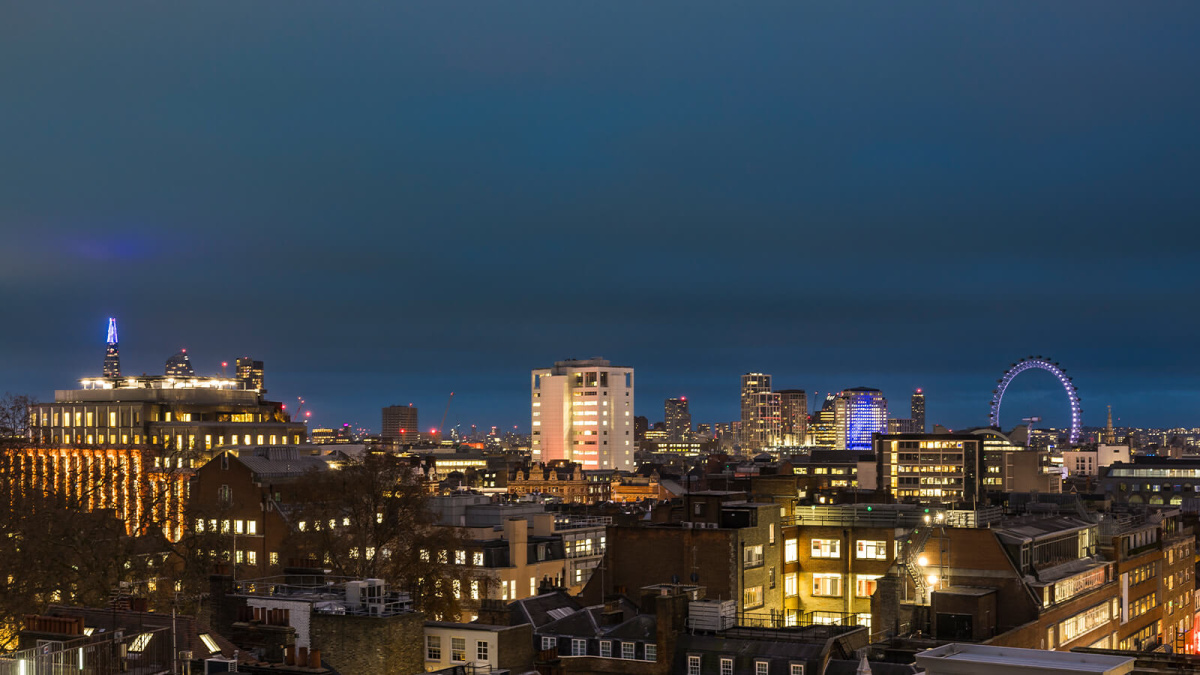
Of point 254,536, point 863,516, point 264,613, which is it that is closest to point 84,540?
point 254,536

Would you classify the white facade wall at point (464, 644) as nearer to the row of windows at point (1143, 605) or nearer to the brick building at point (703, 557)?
the brick building at point (703, 557)

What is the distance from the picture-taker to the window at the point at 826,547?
8800 centimetres

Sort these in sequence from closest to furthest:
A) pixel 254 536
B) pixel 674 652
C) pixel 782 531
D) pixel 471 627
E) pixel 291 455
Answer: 1. pixel 471 627
2. pixel 674 652
3. pixel 782 531
4. pixel 254 536
5. pixel 291 455

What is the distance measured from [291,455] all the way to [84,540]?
62086 mm

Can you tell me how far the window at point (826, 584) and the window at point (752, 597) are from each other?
669 cm

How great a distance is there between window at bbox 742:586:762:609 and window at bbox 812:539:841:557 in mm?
6819

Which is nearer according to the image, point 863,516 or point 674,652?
point 674,652

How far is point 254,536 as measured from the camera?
110 meters

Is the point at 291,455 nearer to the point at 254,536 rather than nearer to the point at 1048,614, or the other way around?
the point at 254,536

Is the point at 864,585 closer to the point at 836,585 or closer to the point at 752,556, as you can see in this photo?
the point at 836,585

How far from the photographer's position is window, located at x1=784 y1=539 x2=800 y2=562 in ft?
288

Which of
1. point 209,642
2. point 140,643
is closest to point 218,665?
point 140,643

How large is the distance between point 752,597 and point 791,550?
7717 mm

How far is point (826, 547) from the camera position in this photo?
290ft
